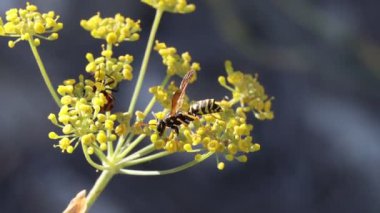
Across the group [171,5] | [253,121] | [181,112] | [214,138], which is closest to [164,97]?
[181,112]

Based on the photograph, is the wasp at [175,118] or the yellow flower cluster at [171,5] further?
Result: the yellow flower cluster at [171,5]

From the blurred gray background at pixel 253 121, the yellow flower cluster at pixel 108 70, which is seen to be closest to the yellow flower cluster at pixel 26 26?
the yellow flower cluster at pixel 108 70

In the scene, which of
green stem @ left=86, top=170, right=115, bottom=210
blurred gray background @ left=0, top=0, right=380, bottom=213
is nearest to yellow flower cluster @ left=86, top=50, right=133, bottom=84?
green stem @ left=86, top=170, right=115, bottom=210

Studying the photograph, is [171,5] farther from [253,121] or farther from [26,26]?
[253,121]

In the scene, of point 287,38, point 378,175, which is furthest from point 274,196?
point 287,38

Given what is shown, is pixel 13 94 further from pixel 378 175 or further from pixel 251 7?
pixel 378 175

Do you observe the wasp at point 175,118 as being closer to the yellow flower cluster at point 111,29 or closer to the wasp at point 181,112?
the wasp at point 181,112
